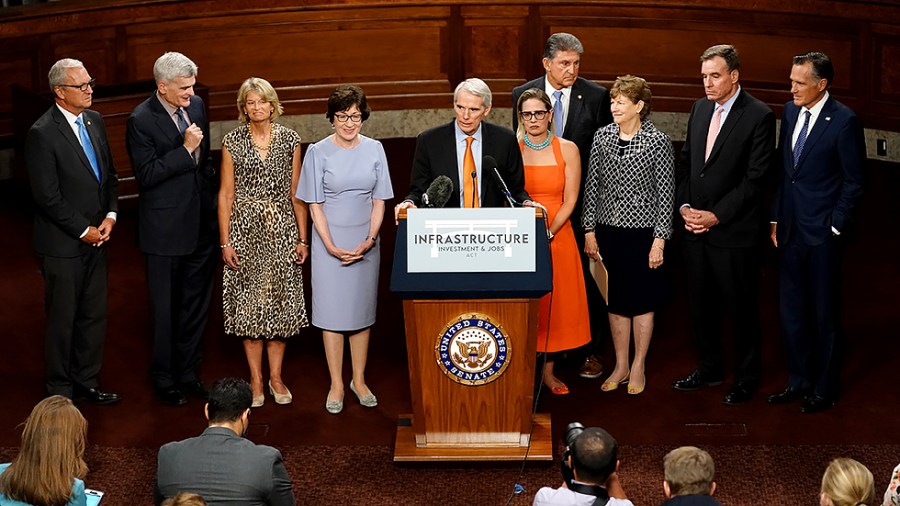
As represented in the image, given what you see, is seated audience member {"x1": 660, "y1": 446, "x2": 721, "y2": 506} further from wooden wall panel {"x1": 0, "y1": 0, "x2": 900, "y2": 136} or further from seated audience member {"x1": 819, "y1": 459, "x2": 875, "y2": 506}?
wooden wall panel {"x1": 0, "y1": 0, "x2": 900, "y2": 136}

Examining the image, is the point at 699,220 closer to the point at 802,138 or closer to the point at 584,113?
the point at 802,138

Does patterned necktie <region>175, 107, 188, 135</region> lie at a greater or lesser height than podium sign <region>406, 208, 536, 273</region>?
greater

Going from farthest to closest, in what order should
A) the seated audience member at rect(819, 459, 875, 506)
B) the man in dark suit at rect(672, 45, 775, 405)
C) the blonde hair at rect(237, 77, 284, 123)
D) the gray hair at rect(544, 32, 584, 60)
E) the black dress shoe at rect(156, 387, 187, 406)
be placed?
the gray hair at rect(544, 32, 584, 60)
the black dress shoe at rect(156, 387, 187, 406)
the man in dark suit at rect(672, 45, 775, 405)
the blonde hair at rect(237, 77, 284, 123)
the seated audience member at rect(819, 459, 875, 506)

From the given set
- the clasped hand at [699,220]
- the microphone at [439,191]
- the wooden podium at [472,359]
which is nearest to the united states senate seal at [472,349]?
the wooden podium at [472,359]

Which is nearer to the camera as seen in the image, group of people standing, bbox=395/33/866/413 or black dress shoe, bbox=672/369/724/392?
group of people standing, bbox=395/33/866/413

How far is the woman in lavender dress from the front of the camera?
18.2 feet

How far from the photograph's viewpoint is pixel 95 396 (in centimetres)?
593

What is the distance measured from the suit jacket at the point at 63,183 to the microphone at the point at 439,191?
163 centimetres

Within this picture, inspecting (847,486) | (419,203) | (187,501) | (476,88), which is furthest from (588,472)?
(476,88)

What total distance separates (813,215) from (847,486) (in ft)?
7.23

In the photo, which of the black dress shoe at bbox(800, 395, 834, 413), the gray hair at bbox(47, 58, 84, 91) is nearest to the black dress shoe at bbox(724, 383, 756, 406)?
the black dress shoe at bbox(800, 395, 834, 413)

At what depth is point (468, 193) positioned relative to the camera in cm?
545

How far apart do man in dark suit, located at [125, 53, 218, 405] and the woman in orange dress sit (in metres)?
1.46

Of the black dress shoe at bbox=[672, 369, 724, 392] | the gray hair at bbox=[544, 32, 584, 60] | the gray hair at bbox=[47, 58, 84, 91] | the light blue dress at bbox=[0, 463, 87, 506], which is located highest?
the gray hair at bbox=[544, 32, 584, 60]
